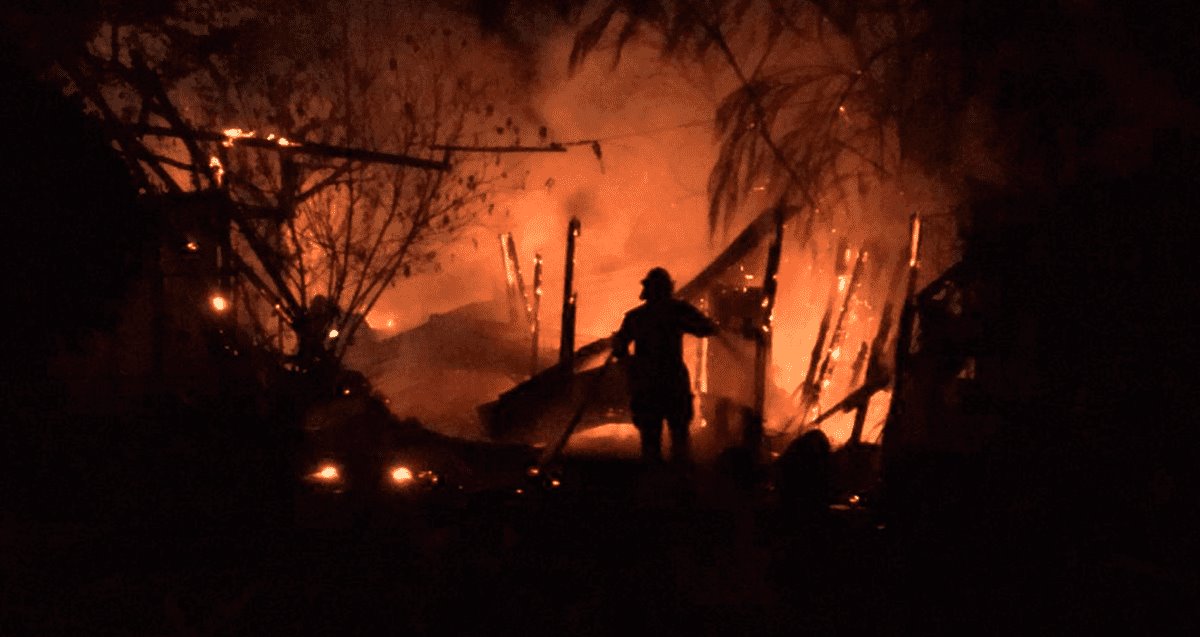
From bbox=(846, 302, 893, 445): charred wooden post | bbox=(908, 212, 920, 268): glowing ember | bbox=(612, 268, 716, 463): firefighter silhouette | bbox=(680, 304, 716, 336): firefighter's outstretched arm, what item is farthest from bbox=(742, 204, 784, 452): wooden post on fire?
bbox=(680, 304, 716, 336): firefighter's outstretched arm

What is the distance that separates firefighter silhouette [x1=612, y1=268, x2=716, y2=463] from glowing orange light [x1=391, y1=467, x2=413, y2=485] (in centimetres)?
205

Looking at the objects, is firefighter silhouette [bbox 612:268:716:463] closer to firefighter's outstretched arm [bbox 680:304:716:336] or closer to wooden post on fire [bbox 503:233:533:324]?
firefighter's outstretched arm [bbox 680:304:716:336]

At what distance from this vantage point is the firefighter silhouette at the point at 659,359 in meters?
9.59

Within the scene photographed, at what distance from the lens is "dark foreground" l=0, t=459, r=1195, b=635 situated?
570cm

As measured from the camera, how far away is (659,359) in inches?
378

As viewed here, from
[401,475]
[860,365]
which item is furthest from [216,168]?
[860,365]

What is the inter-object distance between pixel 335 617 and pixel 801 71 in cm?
1189

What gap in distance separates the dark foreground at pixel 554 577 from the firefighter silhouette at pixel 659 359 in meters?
1.66

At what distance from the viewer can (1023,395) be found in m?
8.49

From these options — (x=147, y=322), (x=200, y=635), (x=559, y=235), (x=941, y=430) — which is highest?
(x=559, y=235)

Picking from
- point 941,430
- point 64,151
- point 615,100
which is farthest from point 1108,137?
point 615,100

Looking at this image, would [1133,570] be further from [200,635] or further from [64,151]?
[64,151]

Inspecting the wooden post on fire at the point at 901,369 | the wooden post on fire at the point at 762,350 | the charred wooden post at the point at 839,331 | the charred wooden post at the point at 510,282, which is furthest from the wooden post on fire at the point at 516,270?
the wooden post on fire at the point at 901,369

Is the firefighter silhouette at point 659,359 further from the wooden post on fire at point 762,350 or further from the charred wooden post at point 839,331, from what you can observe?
the charred wooden post at point 839,331
